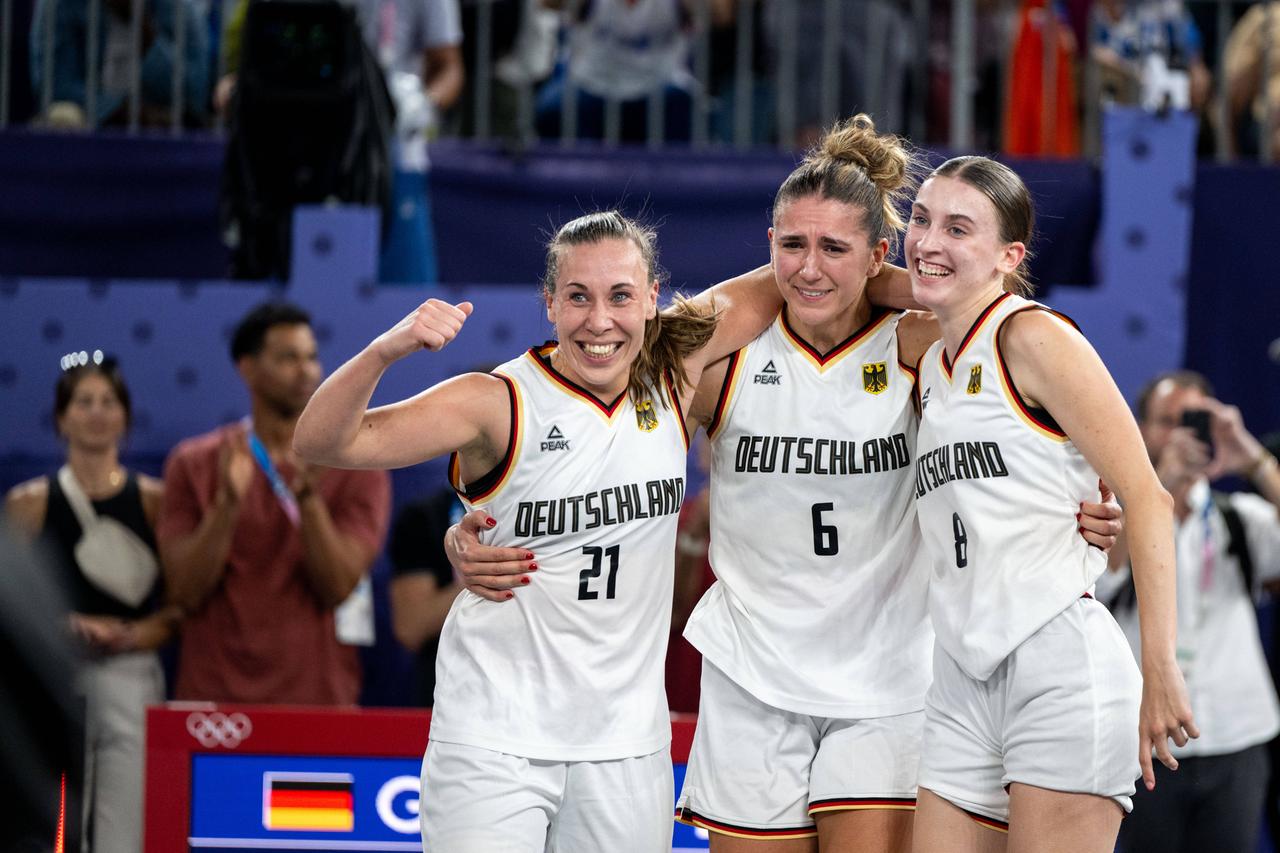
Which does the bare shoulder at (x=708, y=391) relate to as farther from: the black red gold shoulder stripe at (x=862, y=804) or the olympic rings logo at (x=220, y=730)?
the olympic rings logo at (x=220, y=730)

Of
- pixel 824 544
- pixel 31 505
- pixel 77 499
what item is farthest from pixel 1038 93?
pixel 31 505

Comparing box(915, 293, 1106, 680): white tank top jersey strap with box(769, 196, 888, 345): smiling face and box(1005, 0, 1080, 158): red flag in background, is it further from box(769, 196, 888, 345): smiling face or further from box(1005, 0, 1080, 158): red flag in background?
box(1005, 0, 1080, 158): red flag in background

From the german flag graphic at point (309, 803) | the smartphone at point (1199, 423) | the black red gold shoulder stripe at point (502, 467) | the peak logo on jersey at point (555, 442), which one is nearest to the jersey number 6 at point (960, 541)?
the peak logo on jersey at point (555, 442)

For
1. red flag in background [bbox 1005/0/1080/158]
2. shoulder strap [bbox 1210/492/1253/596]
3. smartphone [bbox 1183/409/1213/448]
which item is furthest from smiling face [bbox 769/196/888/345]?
red flag in background [bbox 1005/0/1080/158]

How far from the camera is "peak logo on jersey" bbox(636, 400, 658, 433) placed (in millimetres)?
3938

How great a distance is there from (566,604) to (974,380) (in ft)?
3.30

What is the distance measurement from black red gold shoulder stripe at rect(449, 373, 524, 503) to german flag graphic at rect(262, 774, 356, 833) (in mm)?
1497

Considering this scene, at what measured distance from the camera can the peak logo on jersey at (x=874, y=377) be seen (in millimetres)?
4094

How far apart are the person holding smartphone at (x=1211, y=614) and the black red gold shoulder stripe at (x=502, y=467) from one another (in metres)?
2.69

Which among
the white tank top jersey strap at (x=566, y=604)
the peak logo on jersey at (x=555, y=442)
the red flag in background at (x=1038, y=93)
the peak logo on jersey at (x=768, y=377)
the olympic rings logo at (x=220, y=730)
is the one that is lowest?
the olympic rings logo at (x=220, y=730)

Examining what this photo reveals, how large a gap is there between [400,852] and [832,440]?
1917 millimetres

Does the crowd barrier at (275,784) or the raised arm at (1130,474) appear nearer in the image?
the raised arm at (1130,474)

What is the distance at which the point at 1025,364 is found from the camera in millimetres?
3719

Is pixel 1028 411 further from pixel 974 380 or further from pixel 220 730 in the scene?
pixel 220 730
